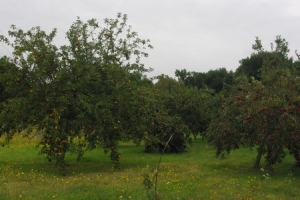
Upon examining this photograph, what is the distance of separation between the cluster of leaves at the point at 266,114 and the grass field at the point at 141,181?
1110 millimetres

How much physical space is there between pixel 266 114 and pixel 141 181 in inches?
176

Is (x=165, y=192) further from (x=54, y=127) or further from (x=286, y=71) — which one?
(x=286, y=71)

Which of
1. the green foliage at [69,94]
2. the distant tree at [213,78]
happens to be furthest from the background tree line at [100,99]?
the distant tree at [213,78]

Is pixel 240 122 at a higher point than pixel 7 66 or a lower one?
lower

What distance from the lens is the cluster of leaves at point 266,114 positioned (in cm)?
1197

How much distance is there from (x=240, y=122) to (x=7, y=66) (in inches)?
344

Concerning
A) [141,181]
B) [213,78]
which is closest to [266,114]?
[141,181]

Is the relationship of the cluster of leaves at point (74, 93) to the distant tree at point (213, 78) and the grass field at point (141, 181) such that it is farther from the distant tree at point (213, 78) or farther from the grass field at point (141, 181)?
the distant tree at point (213, 78)

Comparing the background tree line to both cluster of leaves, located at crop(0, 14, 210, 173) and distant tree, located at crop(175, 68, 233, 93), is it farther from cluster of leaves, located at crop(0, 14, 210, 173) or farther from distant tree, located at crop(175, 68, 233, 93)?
distant tree, located at crop(175, 68, 233, 93)

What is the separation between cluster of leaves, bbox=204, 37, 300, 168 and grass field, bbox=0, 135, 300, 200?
111cm

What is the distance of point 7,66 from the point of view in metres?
14.0

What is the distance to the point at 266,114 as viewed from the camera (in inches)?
475

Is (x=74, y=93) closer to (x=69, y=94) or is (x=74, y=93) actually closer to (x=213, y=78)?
(x=69, y=94)

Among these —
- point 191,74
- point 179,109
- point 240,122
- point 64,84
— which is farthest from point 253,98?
point 191,74
